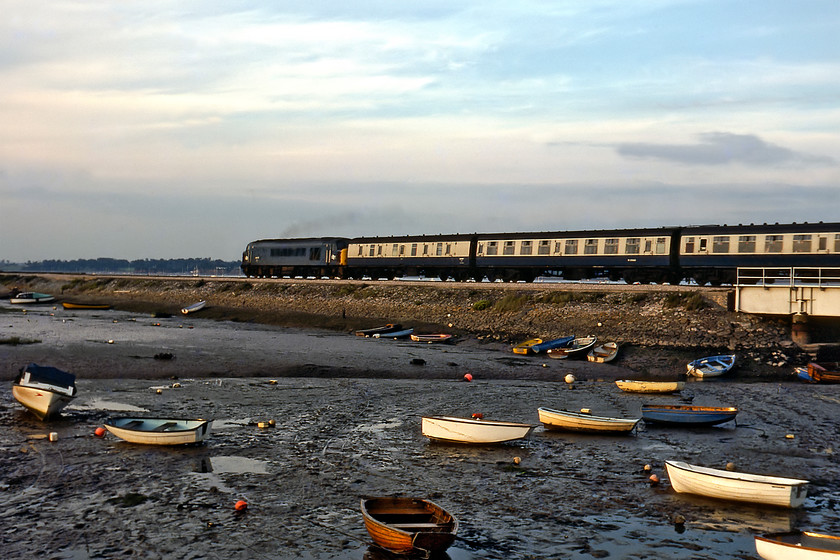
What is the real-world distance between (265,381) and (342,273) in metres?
47.2

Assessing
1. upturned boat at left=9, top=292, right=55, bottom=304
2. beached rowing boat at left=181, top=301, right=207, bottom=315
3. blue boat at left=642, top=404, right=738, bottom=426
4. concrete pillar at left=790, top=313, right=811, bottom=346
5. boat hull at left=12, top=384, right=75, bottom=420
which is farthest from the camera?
upturned boat at left=9, top=292, right=55, bottom=304

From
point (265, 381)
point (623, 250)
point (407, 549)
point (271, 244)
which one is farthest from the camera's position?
point (271, 244)

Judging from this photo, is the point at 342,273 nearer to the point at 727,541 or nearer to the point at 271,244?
the point at 271,244

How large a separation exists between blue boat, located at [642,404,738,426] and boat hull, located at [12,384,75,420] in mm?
19257

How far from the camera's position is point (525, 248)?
62.5 m

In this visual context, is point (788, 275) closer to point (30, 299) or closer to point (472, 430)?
point (472, 430)

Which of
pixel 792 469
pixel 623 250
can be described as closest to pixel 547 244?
pixel 623 250

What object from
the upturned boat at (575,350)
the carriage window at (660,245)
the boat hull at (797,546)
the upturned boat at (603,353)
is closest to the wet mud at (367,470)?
the boat hull at (797,546)

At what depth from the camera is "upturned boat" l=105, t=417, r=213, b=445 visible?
69.6 feet

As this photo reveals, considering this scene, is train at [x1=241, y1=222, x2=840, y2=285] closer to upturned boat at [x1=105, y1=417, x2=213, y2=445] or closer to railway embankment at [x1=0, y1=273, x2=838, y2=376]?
railway embankment at [x1=0, y1=273, x2=838, y2=376]

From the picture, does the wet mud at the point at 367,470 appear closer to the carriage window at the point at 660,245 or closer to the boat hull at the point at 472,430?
the boat hull at the point at 472,430

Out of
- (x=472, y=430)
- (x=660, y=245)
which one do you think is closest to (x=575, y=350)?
(x=660, y=245)

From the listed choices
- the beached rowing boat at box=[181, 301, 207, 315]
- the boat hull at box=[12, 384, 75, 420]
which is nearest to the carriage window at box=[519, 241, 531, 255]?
the beached rowing boat at box=[181, 301, 207, 315]

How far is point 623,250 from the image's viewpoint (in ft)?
184
